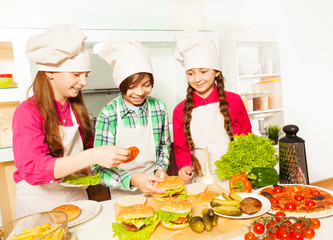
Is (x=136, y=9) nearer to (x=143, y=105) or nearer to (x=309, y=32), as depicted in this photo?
(x=143, y=105)

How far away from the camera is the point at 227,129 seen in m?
2.04

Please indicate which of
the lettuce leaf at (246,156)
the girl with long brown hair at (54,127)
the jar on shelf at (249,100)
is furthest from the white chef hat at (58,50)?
the jar on shelf at (249,100)

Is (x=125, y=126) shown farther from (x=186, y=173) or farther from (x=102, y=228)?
(x=102, y=228)

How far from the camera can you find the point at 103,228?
3.81ft

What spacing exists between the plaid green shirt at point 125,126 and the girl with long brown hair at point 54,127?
0.17m

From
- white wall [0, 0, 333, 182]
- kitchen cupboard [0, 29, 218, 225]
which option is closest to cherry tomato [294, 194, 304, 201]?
kitchen cupboard [0, 29, 218, 225]

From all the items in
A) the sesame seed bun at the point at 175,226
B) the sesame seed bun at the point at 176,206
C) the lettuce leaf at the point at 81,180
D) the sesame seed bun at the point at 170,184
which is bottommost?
the sesame seed bun at the point at 175,226

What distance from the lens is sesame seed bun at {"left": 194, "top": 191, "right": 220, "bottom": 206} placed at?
4.22 feet

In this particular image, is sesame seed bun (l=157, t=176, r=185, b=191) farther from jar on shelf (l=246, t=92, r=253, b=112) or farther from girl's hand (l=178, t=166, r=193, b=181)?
jar on shelf (l=246, t=92, r=253, b=112)

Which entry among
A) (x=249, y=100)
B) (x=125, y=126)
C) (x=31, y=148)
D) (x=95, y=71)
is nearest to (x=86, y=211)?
(x=31, y=148)

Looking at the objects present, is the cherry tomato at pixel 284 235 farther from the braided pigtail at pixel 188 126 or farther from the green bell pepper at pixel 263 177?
the braided pigtail at pixel 188 126

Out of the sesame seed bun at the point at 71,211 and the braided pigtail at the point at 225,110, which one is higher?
the braided pigtail at the point at 225,110

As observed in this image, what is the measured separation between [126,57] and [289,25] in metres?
3.50

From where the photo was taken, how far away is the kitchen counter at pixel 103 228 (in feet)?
3.25
